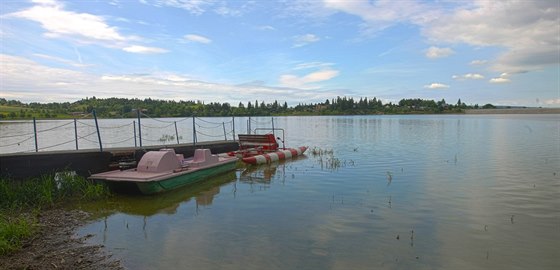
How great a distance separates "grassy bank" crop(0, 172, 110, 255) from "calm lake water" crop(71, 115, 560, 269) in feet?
3.02

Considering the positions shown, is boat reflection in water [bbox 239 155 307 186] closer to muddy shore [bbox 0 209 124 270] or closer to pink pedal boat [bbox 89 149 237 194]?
pink pedal boat [bbox 89 149 237 194]

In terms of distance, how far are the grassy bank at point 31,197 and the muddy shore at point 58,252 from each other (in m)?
0.24

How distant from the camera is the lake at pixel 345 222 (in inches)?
269

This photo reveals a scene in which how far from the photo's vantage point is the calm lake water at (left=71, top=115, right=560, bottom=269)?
6836mm

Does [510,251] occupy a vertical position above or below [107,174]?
below

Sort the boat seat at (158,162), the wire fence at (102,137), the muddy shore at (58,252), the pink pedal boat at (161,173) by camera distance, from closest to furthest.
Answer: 1. the muddy shore at (58,252)
2. the pink pedal boat at (161,173)
3. the boat seat at (158,162)
4. the wire fence at (102,137)

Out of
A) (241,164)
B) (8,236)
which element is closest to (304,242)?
(8,236)

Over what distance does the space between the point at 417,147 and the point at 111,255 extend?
2346 cm

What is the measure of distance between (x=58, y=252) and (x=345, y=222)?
6095 mm

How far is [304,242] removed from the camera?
7.66 m

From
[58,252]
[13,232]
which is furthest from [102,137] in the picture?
[58,252]

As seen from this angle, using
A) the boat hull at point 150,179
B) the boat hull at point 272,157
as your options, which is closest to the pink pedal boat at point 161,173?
the boat hull at point 150,179

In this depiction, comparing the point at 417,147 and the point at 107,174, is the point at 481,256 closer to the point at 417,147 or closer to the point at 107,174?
the point at 107,174

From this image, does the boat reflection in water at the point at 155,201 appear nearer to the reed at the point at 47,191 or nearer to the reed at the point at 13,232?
the reed at the point at 47,191
